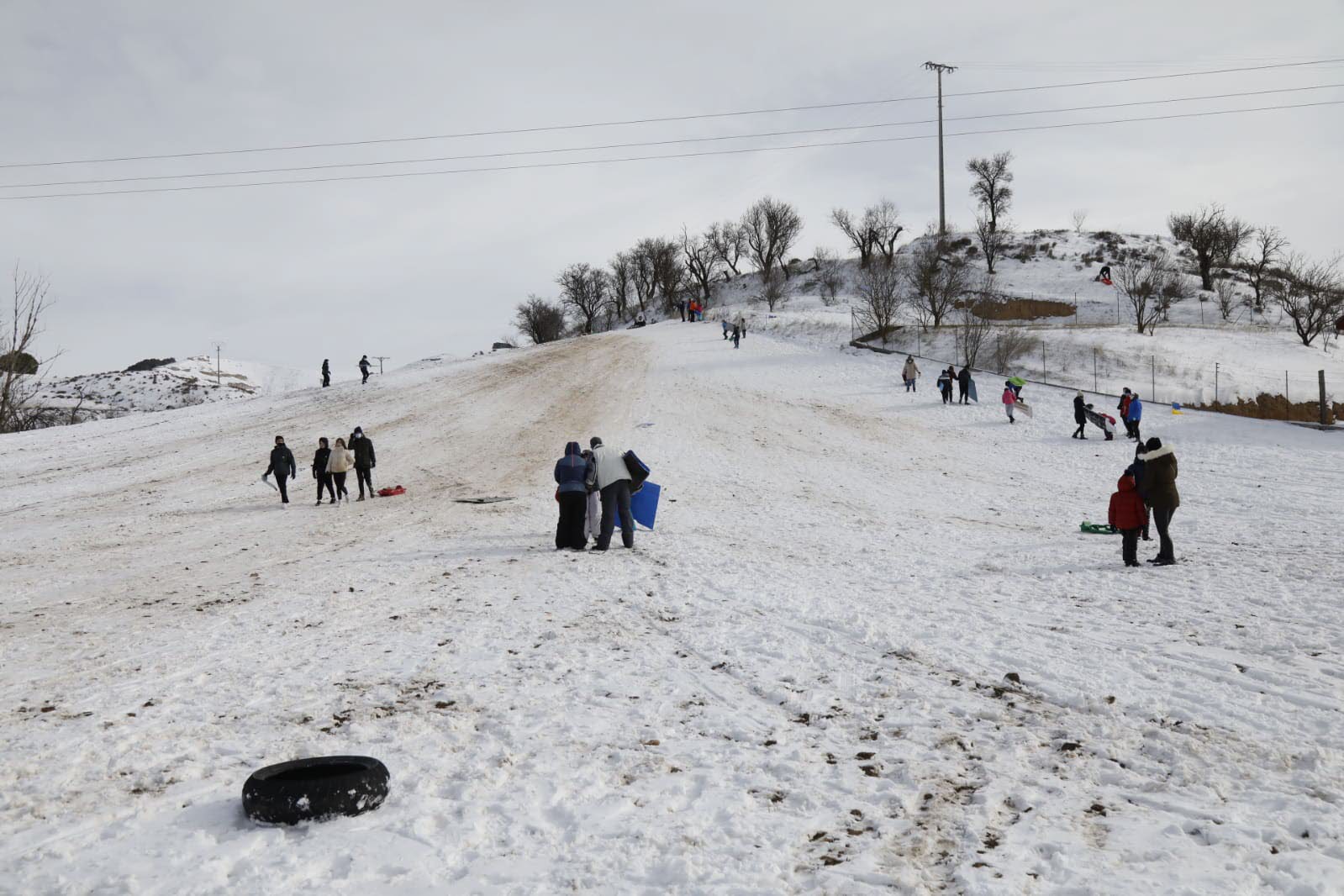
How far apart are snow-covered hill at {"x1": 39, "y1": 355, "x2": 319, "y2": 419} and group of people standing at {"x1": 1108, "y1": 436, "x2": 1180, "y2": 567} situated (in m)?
84.2

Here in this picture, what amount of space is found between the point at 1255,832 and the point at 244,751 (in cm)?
603

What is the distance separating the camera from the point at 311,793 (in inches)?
179

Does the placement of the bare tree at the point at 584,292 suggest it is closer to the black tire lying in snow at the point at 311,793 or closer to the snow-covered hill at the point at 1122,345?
the snow-covered hill at the point at 1122,345

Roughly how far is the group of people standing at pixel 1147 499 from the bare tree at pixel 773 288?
74.2m

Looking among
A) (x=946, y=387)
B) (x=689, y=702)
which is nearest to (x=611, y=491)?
(x=689, y=702)

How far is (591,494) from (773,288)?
8385cm

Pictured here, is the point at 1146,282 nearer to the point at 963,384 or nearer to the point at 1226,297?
the point at 1226,297

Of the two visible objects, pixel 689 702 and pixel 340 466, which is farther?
pixel 340 466

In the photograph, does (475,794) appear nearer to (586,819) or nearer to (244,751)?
(586,819)

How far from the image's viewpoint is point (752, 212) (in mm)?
106625

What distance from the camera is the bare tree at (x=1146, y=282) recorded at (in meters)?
54.9

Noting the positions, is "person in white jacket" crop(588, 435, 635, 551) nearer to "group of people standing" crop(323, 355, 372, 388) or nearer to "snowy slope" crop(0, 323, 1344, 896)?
"snowy slope" crop(0, 323, 1344, 896)

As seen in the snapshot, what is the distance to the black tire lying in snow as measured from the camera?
14.9 feet

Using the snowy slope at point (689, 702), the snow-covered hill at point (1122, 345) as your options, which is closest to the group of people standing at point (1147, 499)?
the snowy slope at point (689, 702)
